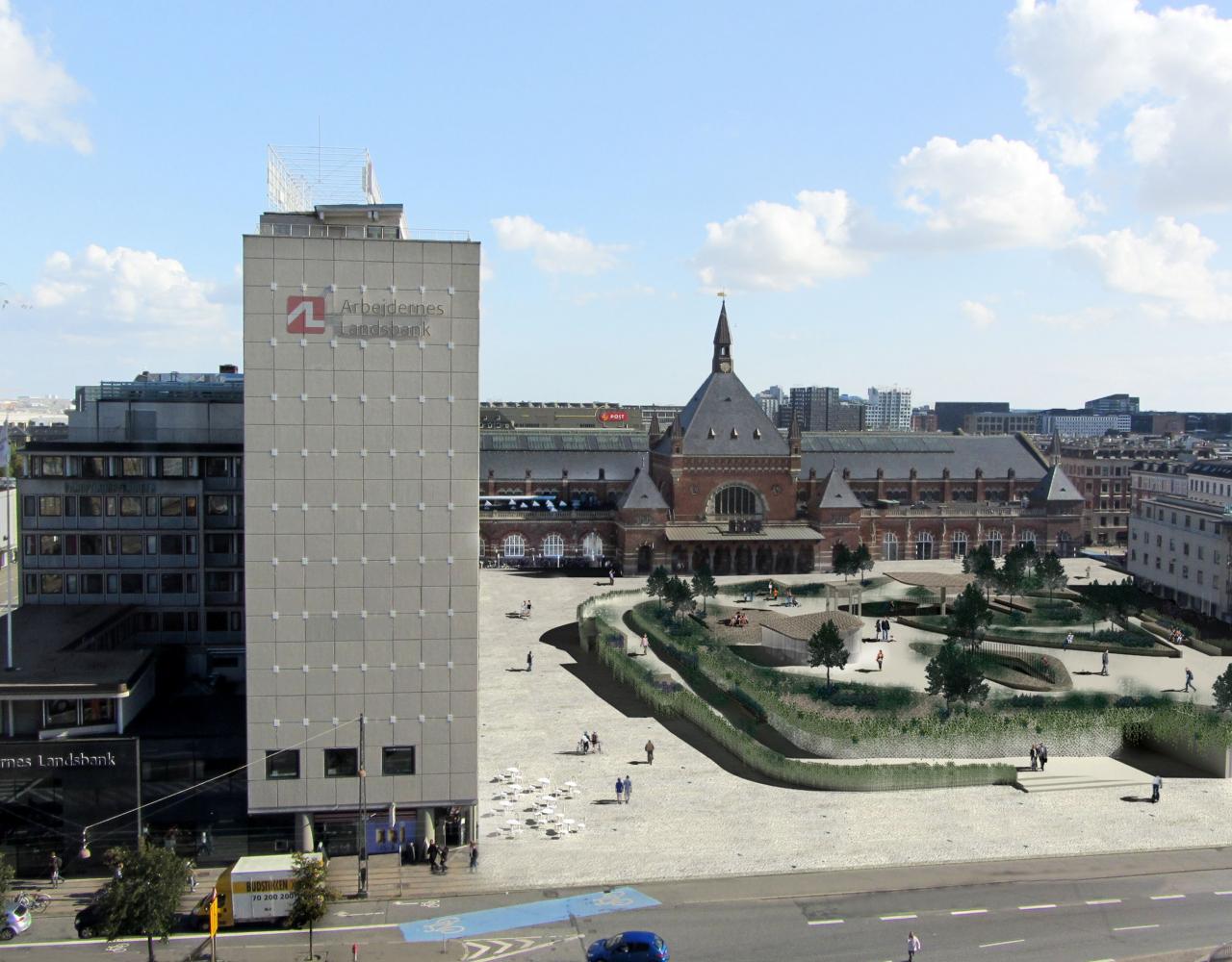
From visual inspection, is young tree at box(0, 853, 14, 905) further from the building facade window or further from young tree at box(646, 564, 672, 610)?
the building facade window

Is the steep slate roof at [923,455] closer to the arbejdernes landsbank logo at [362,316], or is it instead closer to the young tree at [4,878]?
the arbejdernes landsbank logo at [362,316]

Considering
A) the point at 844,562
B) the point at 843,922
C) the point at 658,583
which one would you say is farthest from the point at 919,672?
the point at 843,922

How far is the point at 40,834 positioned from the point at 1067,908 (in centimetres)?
3701

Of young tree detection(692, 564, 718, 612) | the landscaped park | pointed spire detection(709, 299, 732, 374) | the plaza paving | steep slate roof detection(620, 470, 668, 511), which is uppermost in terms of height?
pointed spire detection(709, 299, 732, 374)

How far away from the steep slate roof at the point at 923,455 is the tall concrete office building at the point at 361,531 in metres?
93.0

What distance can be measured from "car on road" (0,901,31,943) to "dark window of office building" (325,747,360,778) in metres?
10.8

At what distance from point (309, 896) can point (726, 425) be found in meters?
88.3

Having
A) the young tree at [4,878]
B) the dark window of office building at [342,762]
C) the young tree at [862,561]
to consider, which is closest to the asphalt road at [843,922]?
the young tree at [4,878]

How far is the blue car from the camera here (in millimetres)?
35094

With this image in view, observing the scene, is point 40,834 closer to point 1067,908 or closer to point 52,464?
point 52,464

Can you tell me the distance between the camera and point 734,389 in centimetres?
12269

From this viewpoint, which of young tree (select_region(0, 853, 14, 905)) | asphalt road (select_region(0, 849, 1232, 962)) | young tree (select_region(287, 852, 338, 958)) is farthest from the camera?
asphalt road (select_region(0, 849, 1232, 962))

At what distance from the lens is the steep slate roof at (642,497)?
381 ft

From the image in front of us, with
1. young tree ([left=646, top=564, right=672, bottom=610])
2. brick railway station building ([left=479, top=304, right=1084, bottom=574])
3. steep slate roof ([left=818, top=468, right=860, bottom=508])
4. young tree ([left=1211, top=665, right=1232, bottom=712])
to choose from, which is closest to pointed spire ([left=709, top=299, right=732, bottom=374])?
brick railway station building ([left=479, top=304, right=1084, bottom=574])
